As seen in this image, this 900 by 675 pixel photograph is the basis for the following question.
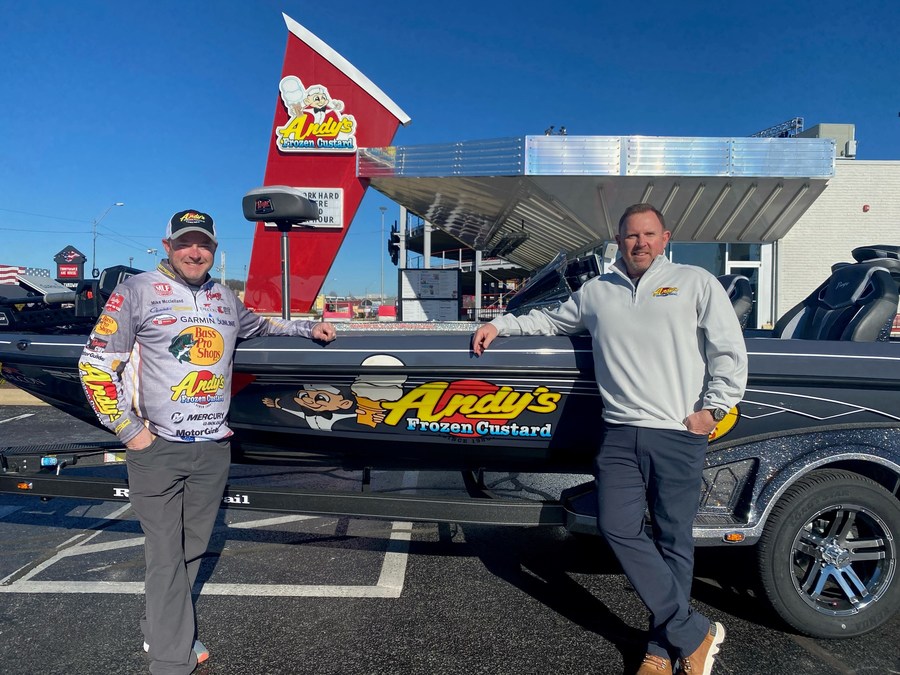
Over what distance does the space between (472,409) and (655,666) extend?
127 cm

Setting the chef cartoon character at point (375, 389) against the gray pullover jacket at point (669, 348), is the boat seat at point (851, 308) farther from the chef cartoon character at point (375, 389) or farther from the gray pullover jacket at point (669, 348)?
the chef cartoon character at point (375, 389)

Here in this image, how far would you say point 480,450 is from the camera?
295 cm

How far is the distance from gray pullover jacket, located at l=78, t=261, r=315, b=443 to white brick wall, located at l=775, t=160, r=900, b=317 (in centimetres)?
1373

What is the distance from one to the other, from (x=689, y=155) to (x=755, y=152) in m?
1.06

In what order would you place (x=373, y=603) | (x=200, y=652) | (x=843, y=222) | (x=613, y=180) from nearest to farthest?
1. (x=200, y=652)
2. (x=373, y=603)
3. (x=613, y=180)
4. (x=843, y=222)

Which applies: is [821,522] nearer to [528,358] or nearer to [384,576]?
[528,358]

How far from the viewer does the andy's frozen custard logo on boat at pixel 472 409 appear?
272 centimetres

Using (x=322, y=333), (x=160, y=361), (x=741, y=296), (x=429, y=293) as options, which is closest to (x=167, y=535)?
(x=160, y=361)

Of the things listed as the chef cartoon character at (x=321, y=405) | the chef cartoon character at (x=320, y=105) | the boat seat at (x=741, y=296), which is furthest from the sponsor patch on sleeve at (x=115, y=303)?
the chef cartoon character at (x=320, y=105)

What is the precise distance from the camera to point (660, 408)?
7.22 ft

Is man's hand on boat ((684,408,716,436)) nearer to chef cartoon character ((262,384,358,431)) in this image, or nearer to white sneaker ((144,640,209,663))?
chef cartoon character ((262,384,358,431))

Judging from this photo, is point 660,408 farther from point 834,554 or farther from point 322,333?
point 322,333

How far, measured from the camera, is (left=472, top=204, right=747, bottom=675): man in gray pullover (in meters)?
2.18

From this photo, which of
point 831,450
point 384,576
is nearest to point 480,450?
point 384,576
